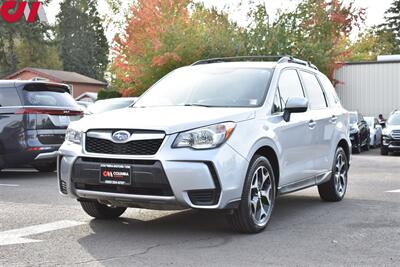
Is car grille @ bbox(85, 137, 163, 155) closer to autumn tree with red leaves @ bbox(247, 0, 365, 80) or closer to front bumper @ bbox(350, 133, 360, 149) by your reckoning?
front bumper @ bbox(350, 133, 360, 149)

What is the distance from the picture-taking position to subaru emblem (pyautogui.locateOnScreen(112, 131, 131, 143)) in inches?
223

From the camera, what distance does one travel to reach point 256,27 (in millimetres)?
27281

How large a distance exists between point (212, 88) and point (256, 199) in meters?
1.43

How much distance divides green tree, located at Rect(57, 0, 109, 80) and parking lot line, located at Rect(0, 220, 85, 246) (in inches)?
3353

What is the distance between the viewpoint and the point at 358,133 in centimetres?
2114

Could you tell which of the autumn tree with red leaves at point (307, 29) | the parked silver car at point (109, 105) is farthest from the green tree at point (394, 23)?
the parked silver car at point (109, 105)

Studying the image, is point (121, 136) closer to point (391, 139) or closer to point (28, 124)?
point (28, 124)

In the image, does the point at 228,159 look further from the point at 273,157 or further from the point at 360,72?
the point at 360,72

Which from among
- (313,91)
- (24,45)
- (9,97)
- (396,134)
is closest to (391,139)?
(396,134)

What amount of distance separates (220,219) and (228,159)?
1468 millimetres

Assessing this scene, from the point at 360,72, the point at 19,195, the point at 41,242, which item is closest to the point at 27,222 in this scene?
the point at 41,242

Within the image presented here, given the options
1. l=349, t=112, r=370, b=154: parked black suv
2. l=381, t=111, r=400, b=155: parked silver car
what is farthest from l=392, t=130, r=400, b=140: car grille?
l=349, t=112, r=370, b=154: parked black suv

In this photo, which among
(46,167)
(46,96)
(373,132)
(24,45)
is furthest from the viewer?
(24,45)

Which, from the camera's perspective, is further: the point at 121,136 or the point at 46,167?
the point at 46,167
